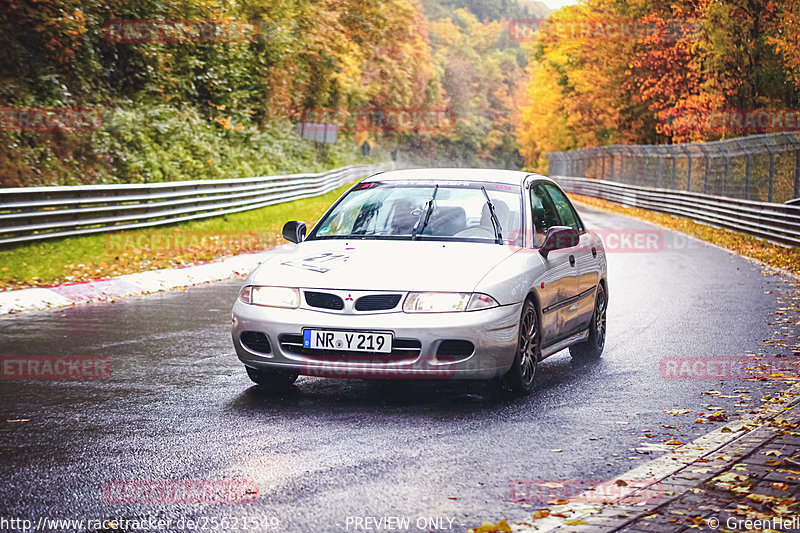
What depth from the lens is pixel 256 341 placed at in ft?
24.1

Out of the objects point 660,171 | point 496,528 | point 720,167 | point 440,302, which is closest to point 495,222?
point 440,302

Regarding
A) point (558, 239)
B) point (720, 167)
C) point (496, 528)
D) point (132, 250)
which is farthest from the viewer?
point (720, 167)

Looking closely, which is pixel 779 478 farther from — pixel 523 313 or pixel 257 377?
pixel 257 377

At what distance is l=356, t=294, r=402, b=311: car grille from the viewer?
7027 millimetres

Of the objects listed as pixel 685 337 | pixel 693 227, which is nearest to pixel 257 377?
pixel 685 337

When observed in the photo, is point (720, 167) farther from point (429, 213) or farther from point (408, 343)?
point (408, 343)

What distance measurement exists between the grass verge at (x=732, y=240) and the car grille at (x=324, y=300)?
12.7 m

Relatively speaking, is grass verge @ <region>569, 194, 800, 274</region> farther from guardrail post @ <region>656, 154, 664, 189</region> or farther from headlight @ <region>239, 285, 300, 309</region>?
headlight @ <region>239, 285, 300, 309</region>

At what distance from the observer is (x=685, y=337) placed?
34.6 ft

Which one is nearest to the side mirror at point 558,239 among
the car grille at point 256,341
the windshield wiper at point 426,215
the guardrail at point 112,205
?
the windshield wiper at point 426,215

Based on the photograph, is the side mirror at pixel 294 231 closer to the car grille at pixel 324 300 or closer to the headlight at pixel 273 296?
the headlight at pixel 273 296

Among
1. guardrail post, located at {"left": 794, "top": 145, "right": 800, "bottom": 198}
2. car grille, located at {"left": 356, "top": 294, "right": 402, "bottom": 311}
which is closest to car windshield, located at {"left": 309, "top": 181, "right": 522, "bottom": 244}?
car grille, located at {"left": 356, "top": 294, "right": 402, "bottom": 311}

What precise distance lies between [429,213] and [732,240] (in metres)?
18.6

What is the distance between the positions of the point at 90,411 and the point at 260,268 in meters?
1.58
